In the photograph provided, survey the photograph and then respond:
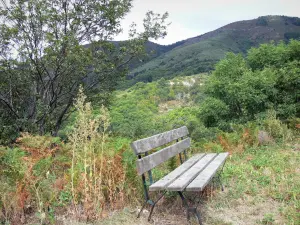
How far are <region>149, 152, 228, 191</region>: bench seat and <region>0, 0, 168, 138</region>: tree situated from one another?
5.50 meters

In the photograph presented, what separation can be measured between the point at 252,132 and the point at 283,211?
499 centimetres

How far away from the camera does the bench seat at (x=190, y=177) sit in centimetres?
275

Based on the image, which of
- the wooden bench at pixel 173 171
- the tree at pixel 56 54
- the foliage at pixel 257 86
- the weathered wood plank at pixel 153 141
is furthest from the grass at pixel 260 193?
the foliage at pixel 257 86

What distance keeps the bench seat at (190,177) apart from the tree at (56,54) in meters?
→ 5.50

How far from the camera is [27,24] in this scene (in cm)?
838

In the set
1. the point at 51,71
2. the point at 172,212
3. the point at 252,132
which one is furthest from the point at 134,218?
the point at 51,71

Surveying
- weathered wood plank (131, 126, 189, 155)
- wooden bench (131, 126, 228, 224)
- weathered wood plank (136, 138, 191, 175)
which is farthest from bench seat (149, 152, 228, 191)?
weathered wood plank (131, 126, 189, 155)

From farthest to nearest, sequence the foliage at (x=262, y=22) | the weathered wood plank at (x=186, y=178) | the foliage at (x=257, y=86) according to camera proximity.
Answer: the foliage at (x=262, y=22)
the foliage at (x=257, y=86)
the weathered wood plank at (x=186, y=178)

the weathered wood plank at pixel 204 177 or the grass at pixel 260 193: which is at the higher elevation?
the weathered wood plank at pixel 204 177

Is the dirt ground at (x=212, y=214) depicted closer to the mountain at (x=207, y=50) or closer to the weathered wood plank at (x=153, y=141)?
the weathered wood plank at (x=153, y=141)

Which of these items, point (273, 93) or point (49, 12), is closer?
point (49, 12)

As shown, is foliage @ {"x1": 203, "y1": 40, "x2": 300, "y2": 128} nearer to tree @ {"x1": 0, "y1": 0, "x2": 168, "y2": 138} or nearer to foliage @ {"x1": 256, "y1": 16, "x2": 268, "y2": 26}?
tree @ {"x1": 0, "y1": 0, "x2": 168, "y2": 138}

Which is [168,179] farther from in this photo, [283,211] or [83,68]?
[83,68]

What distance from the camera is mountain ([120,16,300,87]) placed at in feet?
321
